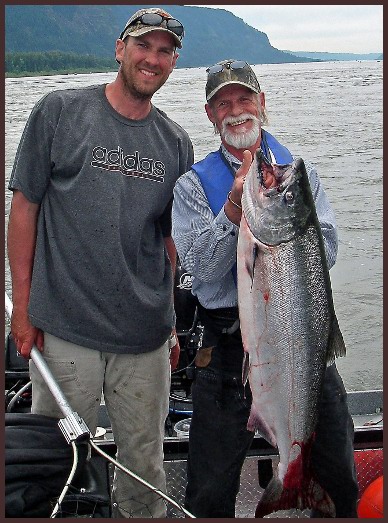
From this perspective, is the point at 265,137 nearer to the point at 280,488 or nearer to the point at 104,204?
the point at 104,204

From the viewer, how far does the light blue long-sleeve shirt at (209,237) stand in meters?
3.09

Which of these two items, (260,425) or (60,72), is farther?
(60,72)

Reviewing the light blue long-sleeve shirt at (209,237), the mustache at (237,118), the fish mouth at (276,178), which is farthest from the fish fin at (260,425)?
the mustache at (237,118)

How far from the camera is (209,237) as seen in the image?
10.2ft

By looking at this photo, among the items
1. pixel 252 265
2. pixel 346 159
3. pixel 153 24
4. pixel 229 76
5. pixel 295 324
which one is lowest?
pixel 295 324

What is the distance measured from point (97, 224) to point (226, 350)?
0.90m

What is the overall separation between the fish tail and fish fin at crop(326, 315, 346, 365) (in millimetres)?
574

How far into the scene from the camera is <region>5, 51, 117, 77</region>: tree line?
3029 inches

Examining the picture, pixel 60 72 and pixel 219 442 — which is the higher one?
pixel 60 72

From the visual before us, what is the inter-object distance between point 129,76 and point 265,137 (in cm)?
75

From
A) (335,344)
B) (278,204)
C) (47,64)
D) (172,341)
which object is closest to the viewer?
(278,204)

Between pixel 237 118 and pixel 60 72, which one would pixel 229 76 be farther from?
pixel 60 72

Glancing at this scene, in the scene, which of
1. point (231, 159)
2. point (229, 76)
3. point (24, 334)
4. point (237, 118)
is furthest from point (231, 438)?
point (229, 76)

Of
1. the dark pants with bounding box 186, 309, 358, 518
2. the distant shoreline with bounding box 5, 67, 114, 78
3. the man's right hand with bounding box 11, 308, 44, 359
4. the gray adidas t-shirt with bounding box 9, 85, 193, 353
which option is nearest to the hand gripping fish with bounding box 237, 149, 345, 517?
the dark pants with bounding box 186, 309, 358, 518
